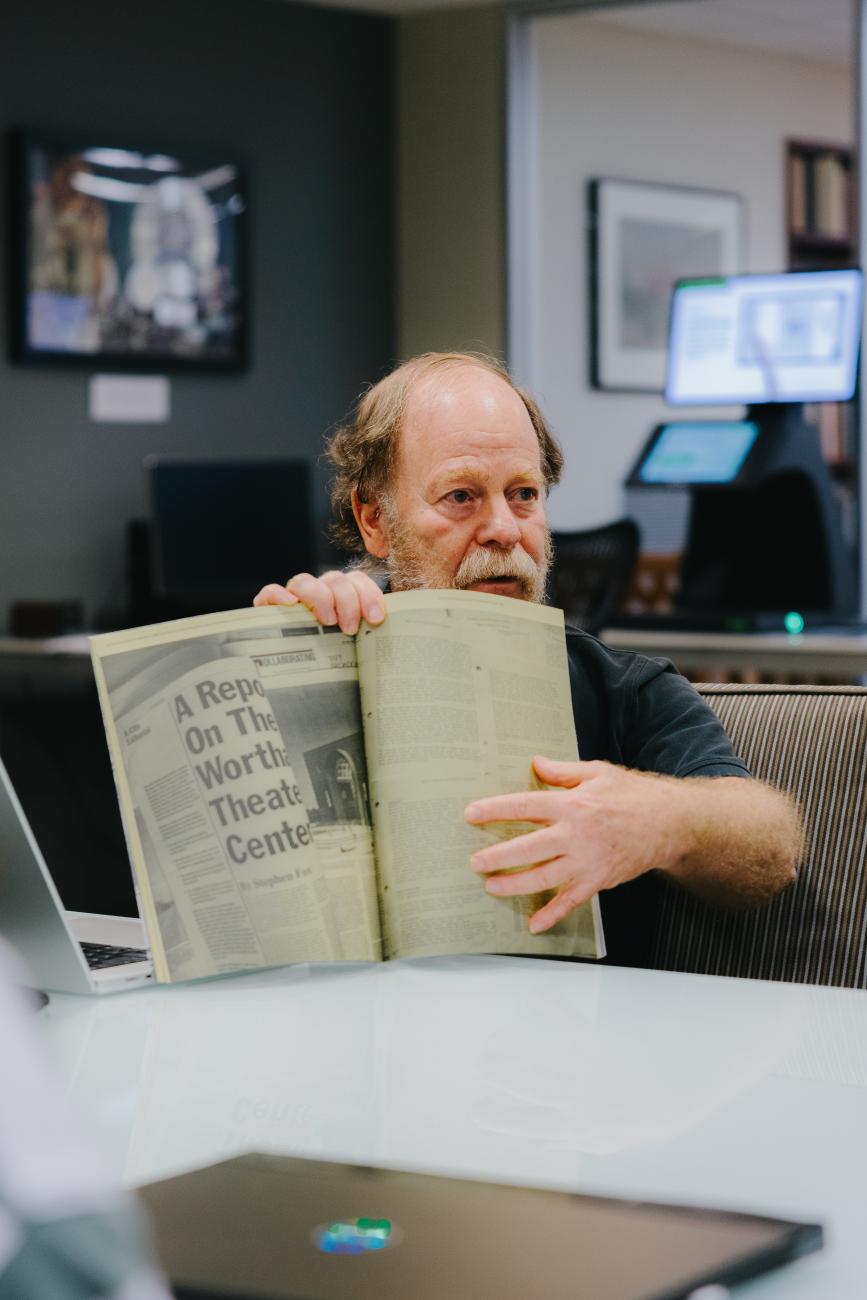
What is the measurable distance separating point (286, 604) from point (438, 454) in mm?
457

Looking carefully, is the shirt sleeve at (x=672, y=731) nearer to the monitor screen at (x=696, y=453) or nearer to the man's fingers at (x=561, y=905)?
the man's fingers at (x=561, y=905)

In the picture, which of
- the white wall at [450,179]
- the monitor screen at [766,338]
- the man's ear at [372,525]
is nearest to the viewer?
the man's ear at [372,525]

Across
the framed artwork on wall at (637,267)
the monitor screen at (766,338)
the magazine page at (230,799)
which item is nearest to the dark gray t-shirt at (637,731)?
the magazine page at (230,799)

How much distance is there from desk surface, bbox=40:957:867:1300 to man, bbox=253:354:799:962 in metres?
0.10

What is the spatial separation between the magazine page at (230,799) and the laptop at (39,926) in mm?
49

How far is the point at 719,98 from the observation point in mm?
6480

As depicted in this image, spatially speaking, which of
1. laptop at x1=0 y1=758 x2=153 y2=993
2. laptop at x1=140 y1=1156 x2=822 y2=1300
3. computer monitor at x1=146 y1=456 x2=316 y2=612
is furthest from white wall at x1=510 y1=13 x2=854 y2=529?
laptop at x1=140 y1=1156 x2=822 y2=1300

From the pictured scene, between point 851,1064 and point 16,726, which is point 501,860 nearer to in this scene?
point 851,1064

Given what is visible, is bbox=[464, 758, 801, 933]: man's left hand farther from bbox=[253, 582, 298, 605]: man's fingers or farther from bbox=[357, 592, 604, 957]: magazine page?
bbox=[253, 582, 298, 605]: man's fingers

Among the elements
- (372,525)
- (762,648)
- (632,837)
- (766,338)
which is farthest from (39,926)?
(766,338)

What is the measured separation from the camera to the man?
49.9 inches

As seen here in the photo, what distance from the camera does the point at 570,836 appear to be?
49.1 inches

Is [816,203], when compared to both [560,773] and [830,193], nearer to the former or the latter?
[830,193]

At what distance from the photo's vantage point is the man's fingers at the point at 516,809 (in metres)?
1.25
